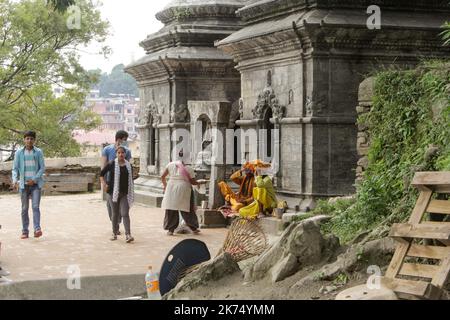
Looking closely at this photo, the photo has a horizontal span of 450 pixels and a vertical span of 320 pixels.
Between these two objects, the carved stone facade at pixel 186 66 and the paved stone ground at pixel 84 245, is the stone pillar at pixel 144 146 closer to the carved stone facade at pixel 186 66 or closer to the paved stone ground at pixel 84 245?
the carved stone facade at pixel 186 66

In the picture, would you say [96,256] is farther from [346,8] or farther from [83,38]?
[83,38]

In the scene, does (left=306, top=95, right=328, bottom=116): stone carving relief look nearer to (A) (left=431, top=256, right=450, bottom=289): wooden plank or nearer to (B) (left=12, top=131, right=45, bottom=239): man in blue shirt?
(B) (left=12, top=131, right=45, bottom=239): man in blue shirt

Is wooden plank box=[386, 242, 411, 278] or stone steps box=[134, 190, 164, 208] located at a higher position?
wooden plank box=[386, 242, 411, 278]

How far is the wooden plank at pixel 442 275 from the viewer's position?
7.05m

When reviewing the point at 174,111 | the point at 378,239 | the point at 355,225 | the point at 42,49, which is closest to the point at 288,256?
the point at 378,239

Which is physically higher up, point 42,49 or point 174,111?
point 42,49

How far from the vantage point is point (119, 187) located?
14.3 metres

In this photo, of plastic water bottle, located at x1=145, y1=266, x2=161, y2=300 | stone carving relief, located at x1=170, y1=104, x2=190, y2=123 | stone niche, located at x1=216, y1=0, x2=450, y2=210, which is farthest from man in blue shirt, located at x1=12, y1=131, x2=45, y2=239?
stone carving relief, located at x1=170, y1=104, x2=190, y2=123

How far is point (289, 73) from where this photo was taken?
16.5 m

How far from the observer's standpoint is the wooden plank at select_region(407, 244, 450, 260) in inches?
289

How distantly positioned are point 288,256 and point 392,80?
11.0 feet

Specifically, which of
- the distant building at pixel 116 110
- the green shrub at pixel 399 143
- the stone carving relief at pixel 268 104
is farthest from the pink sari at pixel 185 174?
the distant building at pixel 116 110

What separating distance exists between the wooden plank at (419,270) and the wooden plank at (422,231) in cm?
25

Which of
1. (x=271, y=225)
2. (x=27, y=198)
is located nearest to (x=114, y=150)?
(x=27, y=198)
